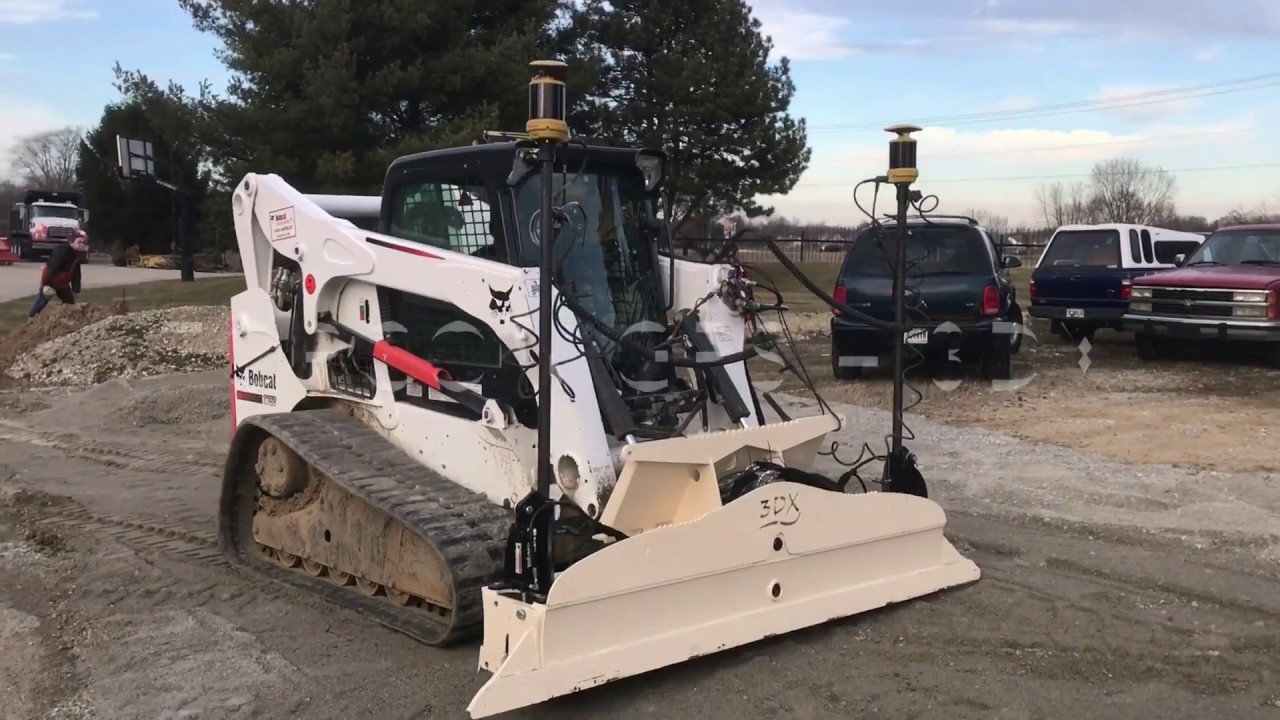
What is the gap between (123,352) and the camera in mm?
14992

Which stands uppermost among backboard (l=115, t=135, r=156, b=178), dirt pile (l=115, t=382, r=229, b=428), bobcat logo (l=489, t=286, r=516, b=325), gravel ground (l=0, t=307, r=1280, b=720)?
backboard (l=115, t=135, r=156, b=178)

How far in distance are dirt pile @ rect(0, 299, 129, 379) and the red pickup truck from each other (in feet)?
46.7

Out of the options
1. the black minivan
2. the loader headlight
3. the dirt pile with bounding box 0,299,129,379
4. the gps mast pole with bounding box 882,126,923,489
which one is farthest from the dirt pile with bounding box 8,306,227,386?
the gps mast pole with bounding box 882,126,923,489

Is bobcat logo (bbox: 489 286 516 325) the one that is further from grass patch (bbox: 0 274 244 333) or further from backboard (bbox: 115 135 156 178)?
backboard (bbox: 115 135 156 178)

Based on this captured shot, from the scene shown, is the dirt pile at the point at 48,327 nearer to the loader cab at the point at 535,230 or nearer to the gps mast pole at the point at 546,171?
the loader cab at the point at 535,230

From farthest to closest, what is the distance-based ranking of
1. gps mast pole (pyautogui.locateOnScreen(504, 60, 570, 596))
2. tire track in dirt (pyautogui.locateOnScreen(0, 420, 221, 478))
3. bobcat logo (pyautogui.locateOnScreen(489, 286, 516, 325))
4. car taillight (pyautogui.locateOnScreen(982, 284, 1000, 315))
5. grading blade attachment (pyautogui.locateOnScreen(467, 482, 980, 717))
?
1. car taillight (pyautogui.locateOnScreen(982, 284, 1000, 315))
2. tire track in dirt (pyautogui.locateOnScreen(0, 420, 221, 478))
3. bobcat logo (pyautogui.locateOnScreen(489, 286, 516, 325))
4. gps mast pole (pyautogui.locateOnScreen(504, 60, 570, 596))
5. grading blade attachment (pyautogui.locateOnScreen(467, 482, 980, 717))

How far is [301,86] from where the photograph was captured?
2117 centimetres

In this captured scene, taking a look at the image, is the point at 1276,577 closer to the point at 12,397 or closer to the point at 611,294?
the point at 611,294

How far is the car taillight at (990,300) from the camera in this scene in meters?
12.1

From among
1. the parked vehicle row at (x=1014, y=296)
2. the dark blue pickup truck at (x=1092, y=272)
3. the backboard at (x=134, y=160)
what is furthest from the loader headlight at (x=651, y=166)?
the backboard at (x=134, y=160)

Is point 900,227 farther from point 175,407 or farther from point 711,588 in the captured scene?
point 175,407

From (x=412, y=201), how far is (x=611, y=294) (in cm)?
124

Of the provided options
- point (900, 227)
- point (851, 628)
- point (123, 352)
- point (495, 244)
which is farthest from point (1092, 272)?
point (123, 352)

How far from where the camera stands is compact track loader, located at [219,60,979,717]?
14.3 feet
